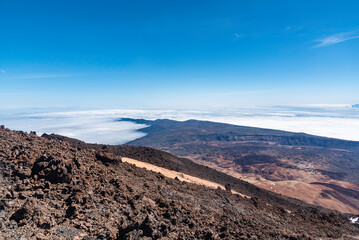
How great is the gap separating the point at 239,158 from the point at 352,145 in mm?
46698

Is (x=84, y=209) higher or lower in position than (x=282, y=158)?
higher

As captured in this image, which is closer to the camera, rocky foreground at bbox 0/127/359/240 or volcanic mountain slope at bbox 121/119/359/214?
rocky foreground at bbox 0/127/359/240

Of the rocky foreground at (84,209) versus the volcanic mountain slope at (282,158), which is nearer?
the rocky foreground at (84,209)

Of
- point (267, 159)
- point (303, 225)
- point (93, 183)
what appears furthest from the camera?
point (267, 159)

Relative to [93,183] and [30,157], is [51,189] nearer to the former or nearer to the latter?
[93,183]

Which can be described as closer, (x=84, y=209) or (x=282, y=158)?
(x=84, y=209)

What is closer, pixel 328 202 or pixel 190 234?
pixel 190 234

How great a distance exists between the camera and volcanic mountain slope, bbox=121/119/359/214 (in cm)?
3067

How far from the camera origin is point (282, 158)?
5762cm

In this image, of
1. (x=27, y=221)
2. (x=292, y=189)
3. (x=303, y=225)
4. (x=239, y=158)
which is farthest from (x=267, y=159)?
(x=27, y=221)

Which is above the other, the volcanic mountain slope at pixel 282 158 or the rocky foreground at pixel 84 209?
the rocky foreground at pixel 84 209

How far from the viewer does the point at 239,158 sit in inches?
2170

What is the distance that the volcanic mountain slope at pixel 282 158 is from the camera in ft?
101

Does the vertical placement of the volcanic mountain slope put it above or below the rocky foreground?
below
